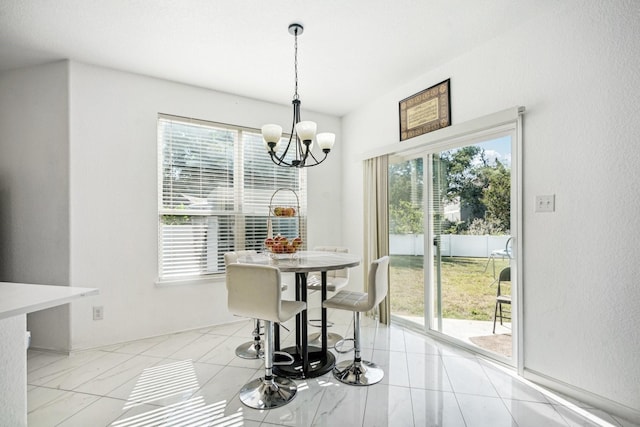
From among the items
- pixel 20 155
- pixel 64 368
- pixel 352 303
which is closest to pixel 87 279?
pixel 64 368

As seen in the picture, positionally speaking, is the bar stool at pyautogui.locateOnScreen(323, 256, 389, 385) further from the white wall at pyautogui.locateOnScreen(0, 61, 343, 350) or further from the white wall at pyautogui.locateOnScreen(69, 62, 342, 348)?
the white wall at pyautogui.locateOnScreen(0, 61, 343, 350)

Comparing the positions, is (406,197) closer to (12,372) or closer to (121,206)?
(121,206)

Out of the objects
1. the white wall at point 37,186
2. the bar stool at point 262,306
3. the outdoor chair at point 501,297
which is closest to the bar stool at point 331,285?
the bar stool at point 262,306

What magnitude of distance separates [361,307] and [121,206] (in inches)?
100

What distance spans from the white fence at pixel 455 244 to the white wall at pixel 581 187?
0.34 meters

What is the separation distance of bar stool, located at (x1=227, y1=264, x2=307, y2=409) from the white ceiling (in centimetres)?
183

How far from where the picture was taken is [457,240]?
3043 millimetres

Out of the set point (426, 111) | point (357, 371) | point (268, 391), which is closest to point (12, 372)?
point (268, 391)

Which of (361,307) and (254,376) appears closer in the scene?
(361,307)

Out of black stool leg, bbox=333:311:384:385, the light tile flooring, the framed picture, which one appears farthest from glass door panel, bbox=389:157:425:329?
black stool leg, bbox=333:311:384:385

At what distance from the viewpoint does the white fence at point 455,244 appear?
274 cm

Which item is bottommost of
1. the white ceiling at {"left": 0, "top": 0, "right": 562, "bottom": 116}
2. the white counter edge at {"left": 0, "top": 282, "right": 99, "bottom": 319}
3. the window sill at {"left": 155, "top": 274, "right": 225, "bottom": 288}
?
the window sill at {"left": 155, "top": 274, "right": 225, "bottom": 288}

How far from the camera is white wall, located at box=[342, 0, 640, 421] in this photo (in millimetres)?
1888

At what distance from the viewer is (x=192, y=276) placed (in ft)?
11.6
